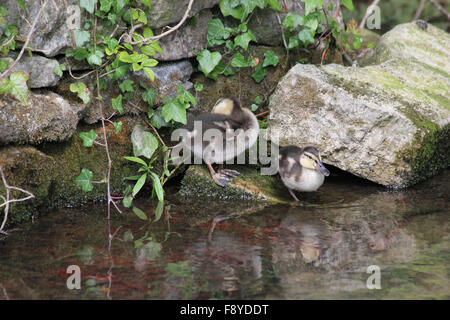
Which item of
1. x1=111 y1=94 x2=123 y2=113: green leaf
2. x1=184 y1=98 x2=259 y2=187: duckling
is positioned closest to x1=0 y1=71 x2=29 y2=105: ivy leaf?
x1=111 y1=94 x2=123 y2=113: green leaf

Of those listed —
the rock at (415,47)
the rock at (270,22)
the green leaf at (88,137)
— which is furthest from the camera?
the rock at (415,47)

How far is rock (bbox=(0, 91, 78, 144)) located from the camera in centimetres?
510

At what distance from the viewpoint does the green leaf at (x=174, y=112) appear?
231 inches

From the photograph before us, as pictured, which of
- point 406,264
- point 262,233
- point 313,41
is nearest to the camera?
point 406,264

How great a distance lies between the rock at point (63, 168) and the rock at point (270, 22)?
178 centimetres

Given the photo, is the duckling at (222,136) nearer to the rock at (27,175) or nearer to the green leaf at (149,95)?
the green leaf at (149,95)

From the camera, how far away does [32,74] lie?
5.36 metres

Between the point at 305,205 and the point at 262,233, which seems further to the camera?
the point at 305,205

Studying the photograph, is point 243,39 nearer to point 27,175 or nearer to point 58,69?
point 58,69

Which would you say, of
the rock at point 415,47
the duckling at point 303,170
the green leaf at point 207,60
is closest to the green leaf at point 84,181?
the green leaf at point 207,60
